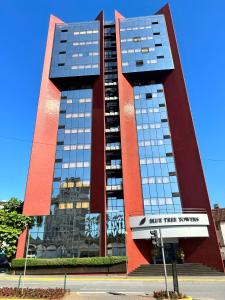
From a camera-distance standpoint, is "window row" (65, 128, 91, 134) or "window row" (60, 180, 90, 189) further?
"window row" (65, 128, 91, 134)

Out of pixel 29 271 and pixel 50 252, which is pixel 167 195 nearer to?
pixel 50 252

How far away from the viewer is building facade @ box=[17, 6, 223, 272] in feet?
125

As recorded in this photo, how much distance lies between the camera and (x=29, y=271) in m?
36.0

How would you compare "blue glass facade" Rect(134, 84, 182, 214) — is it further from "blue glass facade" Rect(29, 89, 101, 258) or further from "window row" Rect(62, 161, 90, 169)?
"window row" Rect(62, 161, 90, 169)

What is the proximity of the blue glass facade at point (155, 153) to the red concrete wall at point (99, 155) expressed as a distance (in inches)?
288

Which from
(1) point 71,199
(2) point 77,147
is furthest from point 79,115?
(1) point 71,199

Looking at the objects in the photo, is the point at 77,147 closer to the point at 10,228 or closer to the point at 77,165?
the point at 77,165

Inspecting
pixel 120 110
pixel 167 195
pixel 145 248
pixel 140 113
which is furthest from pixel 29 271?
pixel 140 113

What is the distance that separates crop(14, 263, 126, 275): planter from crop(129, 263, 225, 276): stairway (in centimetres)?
242

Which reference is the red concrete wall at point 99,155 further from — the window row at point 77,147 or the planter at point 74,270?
the planter at point 74,270

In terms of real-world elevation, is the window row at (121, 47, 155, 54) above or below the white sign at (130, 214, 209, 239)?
above

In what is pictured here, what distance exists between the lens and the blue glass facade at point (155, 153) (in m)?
42.8

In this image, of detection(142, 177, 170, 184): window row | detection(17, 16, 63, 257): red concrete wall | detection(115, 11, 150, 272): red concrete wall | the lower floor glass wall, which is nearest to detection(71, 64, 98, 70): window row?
detection(115, 11, 150, 272): red concrete wall

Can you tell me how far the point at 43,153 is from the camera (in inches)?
1801
